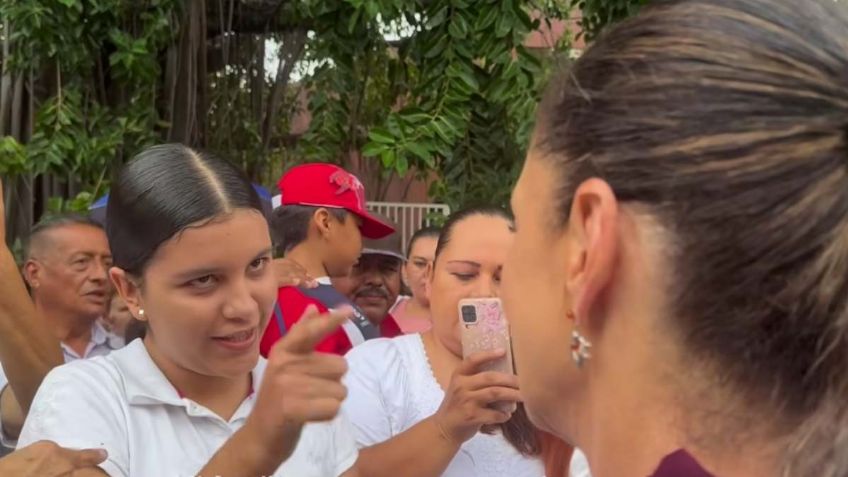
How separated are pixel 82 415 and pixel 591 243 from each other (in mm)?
928

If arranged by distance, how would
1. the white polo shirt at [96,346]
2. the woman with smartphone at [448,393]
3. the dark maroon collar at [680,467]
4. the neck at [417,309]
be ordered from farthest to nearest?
the neck at [417,309], the white polo shirt at [96,346], the woman with smartphone at [448,393], the dark maroon collar at [680,467]

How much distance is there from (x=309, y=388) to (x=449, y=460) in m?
0.73

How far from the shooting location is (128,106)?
4496 mm

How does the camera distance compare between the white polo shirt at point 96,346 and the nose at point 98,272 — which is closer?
the white polo shirt at point 96,346

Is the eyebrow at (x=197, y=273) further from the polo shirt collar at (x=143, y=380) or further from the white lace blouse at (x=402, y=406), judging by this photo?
the white lace blouse at (x=402, y=406)

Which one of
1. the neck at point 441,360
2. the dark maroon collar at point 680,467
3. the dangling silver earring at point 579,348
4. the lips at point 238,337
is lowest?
the neck at point 441,360

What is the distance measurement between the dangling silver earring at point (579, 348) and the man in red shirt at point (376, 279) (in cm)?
321

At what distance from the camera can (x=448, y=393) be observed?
1.68m

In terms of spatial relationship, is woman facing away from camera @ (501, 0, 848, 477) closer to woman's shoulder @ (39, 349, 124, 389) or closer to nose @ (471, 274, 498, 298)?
woman's shoulder @ (39, 349, 124, 389)

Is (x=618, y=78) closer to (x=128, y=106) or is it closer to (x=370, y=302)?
(x=370, y=302)

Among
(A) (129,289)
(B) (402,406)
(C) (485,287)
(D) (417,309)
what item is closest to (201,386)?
(A) (129,289)

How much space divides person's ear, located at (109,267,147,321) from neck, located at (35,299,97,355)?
122 cm

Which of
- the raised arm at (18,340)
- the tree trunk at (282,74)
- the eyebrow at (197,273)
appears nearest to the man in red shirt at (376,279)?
the tree trunk at (282,74)

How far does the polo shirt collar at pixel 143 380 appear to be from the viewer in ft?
4.69
